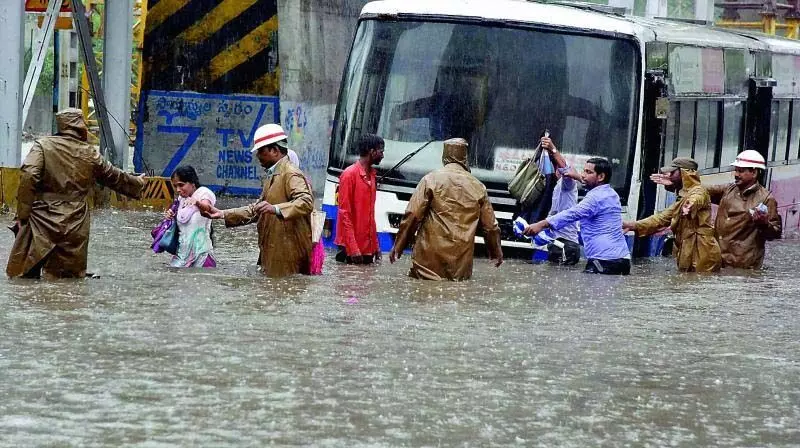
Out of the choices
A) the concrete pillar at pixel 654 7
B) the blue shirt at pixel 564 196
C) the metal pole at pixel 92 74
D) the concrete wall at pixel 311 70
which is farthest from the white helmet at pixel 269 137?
the concrete pillar at pixel 654 7

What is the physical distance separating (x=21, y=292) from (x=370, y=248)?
3.96 meters

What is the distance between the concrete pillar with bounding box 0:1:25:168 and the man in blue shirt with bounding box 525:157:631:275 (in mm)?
7591

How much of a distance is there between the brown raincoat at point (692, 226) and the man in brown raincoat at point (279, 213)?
3775 mm

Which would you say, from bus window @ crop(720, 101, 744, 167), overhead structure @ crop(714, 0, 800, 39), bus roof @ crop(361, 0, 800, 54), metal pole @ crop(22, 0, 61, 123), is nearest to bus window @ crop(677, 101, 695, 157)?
bus roof @ crop(361, 0, 800, 54)

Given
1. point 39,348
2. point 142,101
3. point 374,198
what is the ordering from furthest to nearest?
point 142,101 → point 374,198 → point 39,348

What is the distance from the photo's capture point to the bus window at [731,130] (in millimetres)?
19328

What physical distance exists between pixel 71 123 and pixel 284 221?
66.9 inches

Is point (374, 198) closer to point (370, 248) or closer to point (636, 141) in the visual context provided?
point (370, 248)

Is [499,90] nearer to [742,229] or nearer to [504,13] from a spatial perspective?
[504,13]

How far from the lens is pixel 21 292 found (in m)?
11.7

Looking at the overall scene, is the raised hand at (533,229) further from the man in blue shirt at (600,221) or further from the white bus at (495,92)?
the white bus at (495,92)

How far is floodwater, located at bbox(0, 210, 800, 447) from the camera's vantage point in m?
7.39

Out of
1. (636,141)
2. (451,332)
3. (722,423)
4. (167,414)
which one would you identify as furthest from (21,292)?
(636,141)

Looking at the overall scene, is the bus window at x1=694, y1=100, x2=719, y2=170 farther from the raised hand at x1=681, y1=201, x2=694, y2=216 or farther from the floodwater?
the floodwater
